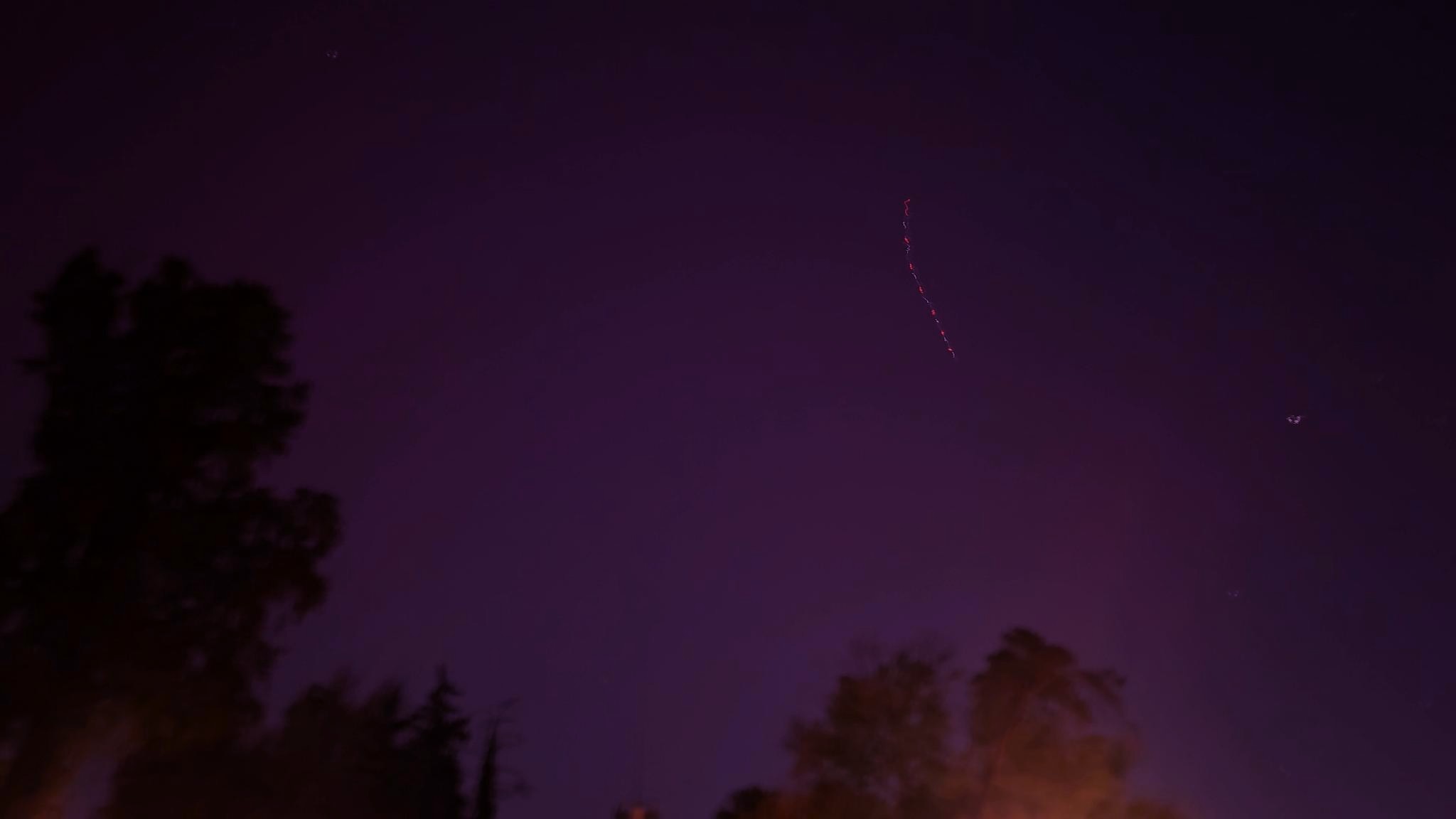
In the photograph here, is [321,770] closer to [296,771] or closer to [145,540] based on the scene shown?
[296,771]

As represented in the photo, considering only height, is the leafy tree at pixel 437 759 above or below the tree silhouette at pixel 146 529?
above

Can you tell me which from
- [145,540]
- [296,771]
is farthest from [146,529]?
[296,771]

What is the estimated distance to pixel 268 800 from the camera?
26094 millimetres

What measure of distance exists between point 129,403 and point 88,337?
125cm

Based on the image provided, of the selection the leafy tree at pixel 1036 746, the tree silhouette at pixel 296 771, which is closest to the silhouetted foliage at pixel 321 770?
the tree silhouette at pixel 296 771

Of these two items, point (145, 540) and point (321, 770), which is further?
point (321, 770)

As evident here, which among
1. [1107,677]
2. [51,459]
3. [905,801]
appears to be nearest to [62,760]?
[51,459]

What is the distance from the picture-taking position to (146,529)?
760 inches

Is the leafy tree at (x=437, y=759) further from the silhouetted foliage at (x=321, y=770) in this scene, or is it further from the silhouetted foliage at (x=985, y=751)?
the silhouetted foliage at (x=985, y=751)

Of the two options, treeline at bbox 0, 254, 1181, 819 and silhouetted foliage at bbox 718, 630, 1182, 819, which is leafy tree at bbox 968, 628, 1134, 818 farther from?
A: treeline at bbox 0, 254, 1181, 819

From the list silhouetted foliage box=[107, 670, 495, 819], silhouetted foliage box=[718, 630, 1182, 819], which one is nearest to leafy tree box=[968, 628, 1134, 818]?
silhouetted foliage box=[718, 630, 1182, 819]

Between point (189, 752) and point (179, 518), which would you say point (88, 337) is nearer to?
point (179, 518)

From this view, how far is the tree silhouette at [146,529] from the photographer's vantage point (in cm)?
1897

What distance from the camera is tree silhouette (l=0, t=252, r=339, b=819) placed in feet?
62.2
